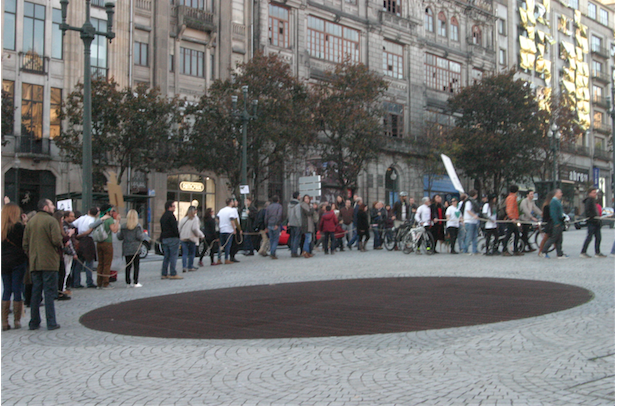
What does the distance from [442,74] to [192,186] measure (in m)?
24.9

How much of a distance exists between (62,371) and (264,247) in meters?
14.7

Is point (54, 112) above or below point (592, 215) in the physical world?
above

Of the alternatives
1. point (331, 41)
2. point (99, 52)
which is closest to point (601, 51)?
point (331, 41)

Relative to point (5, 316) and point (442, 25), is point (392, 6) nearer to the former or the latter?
point (442, 25)

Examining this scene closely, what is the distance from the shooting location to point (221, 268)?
677 inches

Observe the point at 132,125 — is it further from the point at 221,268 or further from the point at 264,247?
the point at 221,268

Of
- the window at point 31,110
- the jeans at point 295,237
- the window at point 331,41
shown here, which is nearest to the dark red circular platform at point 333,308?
the jeans at point 295,237

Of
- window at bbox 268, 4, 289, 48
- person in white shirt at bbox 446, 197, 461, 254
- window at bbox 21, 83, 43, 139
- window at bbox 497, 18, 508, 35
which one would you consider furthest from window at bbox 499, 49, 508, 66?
person in white shirt at bbox 446, 197, 461, 254

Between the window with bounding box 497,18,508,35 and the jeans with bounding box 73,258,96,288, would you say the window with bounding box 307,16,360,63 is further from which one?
the jeans with bounding box 73,258,96,288

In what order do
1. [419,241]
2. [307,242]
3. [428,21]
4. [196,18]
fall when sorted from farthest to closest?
[428,21] → [196,18] → [419,241] → [307,242]

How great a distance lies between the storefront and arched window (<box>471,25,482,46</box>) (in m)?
29.5

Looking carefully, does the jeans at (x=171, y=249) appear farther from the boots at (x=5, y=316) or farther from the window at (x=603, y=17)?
the window at (x=603, y=17)

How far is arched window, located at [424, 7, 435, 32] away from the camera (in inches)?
2040

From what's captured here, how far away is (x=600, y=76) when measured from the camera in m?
74.4
